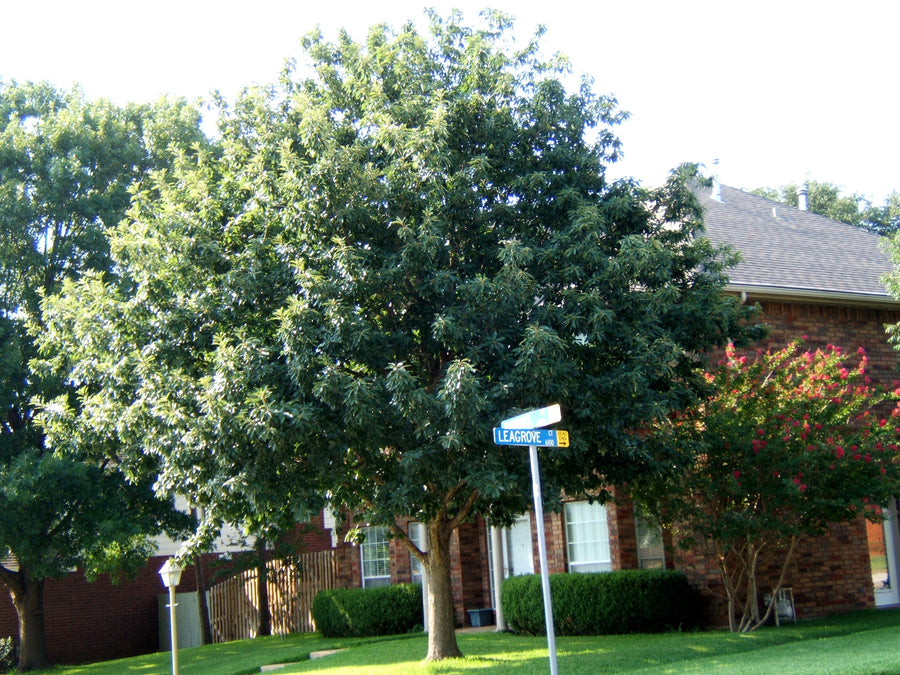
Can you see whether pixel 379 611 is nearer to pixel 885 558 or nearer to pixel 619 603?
pixel 619 603

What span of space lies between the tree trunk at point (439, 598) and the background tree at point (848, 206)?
3407cm

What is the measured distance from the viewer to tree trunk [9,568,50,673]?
22.8 metres

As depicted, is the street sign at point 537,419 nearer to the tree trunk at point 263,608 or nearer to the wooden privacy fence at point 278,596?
the wooden privacy fence at point 278,596

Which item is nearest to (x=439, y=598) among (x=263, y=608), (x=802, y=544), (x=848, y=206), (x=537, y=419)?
(x=537, y=419)

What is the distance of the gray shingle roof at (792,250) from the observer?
19281mm

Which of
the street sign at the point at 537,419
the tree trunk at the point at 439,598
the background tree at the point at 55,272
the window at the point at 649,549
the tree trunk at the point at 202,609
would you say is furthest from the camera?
the tree trunk at the point at 202,609

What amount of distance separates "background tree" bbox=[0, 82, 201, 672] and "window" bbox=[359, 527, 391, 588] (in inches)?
195

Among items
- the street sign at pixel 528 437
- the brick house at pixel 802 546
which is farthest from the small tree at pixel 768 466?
the street sign at pixel 528 437

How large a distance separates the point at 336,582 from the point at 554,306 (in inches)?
543

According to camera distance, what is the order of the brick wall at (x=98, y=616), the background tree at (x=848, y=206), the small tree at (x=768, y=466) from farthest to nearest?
1. the background tree at (x=848, y=206)
2. the brick wall at (x=98, y=616)
3. the small tree at (x=768, y=466)

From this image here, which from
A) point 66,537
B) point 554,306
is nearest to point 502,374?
point 554,306

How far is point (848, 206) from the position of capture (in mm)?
44812

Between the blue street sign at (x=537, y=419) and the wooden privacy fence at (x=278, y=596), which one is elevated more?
the blue street sign at (x=537, y=419)

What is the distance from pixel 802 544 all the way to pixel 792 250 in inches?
272
